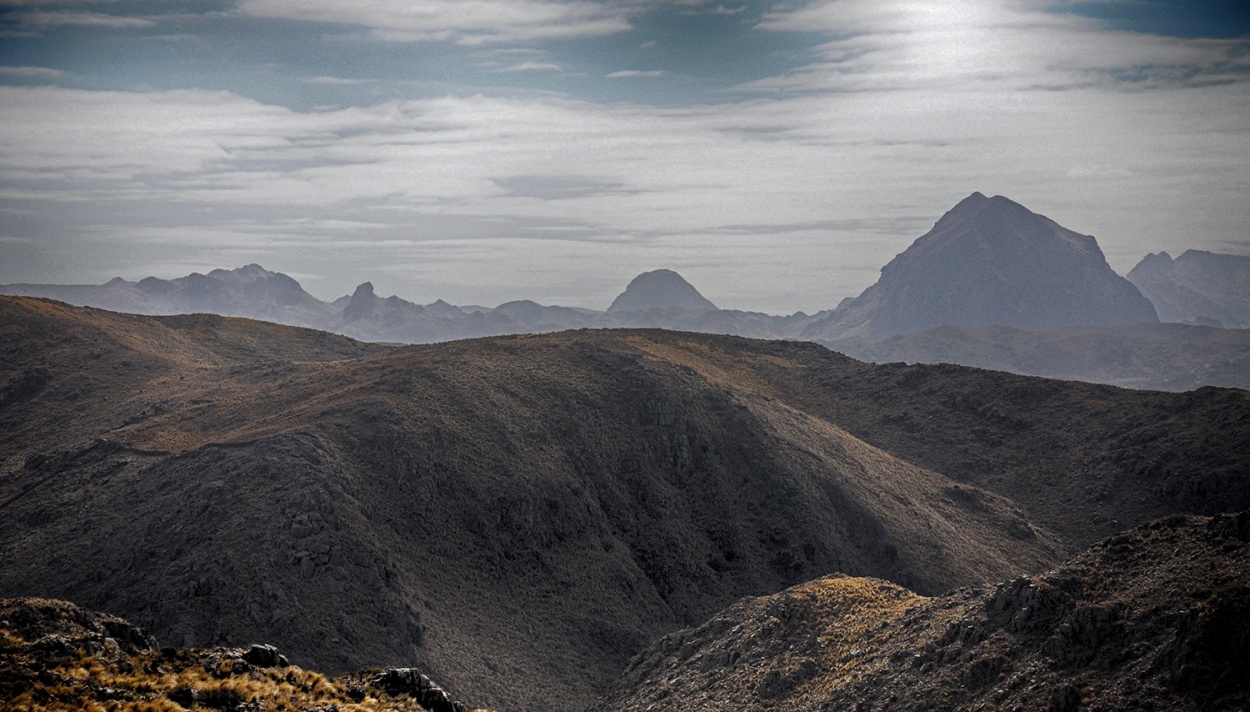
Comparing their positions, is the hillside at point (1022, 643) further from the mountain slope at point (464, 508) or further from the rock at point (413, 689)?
the mountain slope at point (464, 508)

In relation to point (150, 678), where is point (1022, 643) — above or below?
below

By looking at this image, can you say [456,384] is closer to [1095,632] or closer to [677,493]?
[677,493]

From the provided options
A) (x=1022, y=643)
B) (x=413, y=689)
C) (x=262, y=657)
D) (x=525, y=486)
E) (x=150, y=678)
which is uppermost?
(x=150, y=678)

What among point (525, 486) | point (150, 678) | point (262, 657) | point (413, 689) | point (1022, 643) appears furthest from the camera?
point (525, 486)

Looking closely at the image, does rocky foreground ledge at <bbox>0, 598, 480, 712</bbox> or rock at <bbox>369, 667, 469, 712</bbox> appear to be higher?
rocky foreground ledge at <bbox>0, 598, 480, 712</bbox>

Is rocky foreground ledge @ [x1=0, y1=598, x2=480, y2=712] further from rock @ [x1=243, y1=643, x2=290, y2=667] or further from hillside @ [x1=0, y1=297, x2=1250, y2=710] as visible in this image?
hillside @ [x1=0, y1=297, x2=1250, y2=710]

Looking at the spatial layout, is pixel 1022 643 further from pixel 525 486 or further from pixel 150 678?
pixel 525 486

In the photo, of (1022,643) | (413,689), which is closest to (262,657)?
(413,689)

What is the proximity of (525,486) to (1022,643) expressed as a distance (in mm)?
50493

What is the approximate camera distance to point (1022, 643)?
38.7 meters

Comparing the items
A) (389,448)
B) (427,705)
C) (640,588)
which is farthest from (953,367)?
(427,705)

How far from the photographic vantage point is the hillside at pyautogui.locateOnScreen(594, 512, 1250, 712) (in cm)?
3238

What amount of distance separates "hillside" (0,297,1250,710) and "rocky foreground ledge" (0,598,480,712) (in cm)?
2282

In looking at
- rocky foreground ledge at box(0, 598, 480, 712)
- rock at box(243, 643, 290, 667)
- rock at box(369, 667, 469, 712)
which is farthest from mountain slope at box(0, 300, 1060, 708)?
rock at box(369, 667, 469, 712)
